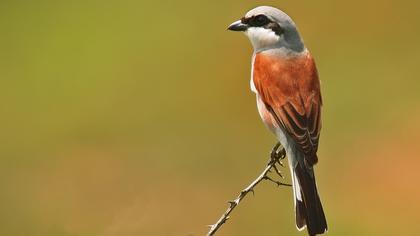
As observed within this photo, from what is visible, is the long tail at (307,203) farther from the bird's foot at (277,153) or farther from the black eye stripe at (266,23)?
the black eye stripe at (266,23)

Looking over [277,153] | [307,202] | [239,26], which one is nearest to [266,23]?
[239,26]

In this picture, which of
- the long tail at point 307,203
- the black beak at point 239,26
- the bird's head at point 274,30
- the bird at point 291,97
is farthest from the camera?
the black beak at point 239,26

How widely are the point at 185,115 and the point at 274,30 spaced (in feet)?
17.1

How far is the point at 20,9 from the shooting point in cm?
1365

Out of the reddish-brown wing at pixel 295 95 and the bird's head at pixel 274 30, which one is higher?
the bird's head at pixel 274 30

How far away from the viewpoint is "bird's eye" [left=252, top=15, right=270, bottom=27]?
18.8 ft

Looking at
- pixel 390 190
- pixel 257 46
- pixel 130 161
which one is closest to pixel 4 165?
pixel 130 161

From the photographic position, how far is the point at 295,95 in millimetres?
5492

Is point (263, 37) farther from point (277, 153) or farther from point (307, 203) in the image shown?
point (307, 203)

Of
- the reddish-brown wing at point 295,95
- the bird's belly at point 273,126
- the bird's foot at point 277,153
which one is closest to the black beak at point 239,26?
the reddish-brown wing at point 295,95

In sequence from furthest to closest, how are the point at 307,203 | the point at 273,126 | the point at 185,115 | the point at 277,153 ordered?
the point at 185,115 < the point at 273,126 < the point at 277,153 < the point at 307,203

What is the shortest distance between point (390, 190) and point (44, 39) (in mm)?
5770

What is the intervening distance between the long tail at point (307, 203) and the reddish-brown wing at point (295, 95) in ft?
0.26

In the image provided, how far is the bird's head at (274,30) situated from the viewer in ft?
18.7
